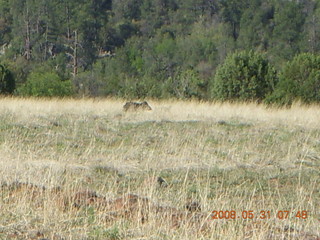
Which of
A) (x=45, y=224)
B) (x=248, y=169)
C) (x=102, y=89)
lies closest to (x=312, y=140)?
(x=248, y=169)

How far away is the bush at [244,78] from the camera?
2450 centimetres

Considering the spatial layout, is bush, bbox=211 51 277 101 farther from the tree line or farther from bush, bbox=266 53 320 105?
the tree line

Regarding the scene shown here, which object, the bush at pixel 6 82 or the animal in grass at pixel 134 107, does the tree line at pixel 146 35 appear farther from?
the animal in grass at pixel 134 107

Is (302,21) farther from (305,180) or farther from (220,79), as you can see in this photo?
(305,180)

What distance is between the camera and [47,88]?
26.2 meters

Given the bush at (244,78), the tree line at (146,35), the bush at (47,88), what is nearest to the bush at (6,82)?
the bush at (47,88)

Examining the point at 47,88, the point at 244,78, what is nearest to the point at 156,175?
the point at 244,78

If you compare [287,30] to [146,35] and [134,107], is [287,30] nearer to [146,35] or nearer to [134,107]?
[146,35]

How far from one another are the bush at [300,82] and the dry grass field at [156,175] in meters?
8.71

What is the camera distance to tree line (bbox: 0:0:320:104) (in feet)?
161
